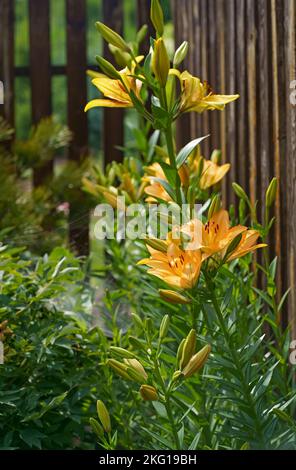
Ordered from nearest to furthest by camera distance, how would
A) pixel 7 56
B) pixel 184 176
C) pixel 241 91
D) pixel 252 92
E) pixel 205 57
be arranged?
pixel 184 176 → pixel 252 92 → pixel 241 91 → pixel 205 57 → pixel 7 56

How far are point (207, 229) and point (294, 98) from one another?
0.58m

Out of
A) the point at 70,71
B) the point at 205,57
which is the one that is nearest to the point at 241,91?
the point at 205,57

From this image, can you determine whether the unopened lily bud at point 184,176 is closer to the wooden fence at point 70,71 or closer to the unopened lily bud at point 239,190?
the unopened lily bud at point 239,190

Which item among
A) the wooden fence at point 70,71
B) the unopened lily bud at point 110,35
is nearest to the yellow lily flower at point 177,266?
the unopened lily bud at point 110,35

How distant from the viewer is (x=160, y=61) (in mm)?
1502

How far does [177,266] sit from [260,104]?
3.27 feet

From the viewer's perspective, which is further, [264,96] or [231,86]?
[231,86]

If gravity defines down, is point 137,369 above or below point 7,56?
below

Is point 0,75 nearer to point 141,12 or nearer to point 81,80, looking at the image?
point 81,80

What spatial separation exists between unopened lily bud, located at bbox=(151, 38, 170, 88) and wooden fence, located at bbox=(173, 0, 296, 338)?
1.86 ft

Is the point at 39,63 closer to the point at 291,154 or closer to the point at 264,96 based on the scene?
the point at 264,96

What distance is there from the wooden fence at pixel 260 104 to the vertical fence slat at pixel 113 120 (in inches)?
55.6

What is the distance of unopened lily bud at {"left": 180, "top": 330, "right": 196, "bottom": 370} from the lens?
1484 mm

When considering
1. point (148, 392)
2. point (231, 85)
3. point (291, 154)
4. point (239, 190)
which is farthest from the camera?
point (231, 85)
